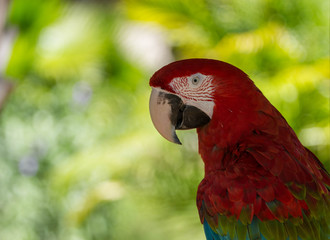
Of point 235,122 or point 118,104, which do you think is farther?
point 118,104

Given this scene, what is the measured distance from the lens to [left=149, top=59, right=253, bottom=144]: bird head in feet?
3.50

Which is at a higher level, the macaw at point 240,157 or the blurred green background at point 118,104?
the blurred green background at point 118,104

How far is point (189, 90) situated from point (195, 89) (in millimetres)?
14

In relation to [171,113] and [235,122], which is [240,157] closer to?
[235,122]

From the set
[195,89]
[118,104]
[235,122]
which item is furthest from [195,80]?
[118,104]

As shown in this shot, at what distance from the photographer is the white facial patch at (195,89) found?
1.07 meters

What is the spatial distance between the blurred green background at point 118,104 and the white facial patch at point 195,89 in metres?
1.16

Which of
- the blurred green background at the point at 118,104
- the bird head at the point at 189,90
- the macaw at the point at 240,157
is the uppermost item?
the blurred green background at the point at 118,104

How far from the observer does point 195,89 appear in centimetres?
107

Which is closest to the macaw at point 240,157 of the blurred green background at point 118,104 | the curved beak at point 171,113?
the curved beak at point 171,113

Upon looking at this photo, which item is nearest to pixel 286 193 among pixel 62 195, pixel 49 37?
pixel 62 195

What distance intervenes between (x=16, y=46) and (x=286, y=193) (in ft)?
7.47

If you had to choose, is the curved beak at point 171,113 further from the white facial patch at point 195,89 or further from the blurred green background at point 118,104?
the blurred green background at point 118,104

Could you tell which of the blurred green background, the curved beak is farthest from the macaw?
the blurred green background
